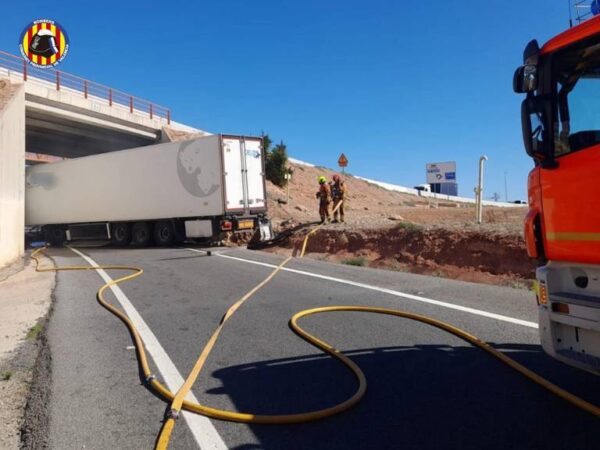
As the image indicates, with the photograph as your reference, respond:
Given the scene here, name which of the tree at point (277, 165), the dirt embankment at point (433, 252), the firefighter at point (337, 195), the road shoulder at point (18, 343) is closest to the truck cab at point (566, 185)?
the road shoulder at point (18, 343)

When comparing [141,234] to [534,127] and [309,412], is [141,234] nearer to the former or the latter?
[309,412]

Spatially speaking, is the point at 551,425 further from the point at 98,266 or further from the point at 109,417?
the point at 98,266

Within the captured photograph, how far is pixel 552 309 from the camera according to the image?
10.6ft

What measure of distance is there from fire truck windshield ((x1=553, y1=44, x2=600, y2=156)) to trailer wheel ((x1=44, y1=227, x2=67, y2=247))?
2565 centimetres

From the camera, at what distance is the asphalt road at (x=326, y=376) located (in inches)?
123

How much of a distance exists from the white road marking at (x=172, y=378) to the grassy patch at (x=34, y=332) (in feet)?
3.62

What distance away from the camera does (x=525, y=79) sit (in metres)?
3.54

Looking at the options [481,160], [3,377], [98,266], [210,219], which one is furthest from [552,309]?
[210,219]

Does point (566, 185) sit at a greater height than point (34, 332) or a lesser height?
greater

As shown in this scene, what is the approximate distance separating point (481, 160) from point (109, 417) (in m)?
11.6

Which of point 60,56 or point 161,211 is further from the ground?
point 60,56

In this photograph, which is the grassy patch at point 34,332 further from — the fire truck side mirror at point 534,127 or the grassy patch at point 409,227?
the grassy patch at point 409,227

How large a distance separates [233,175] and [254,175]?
3.38ft

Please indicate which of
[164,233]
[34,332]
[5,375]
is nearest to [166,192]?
[164,233]
